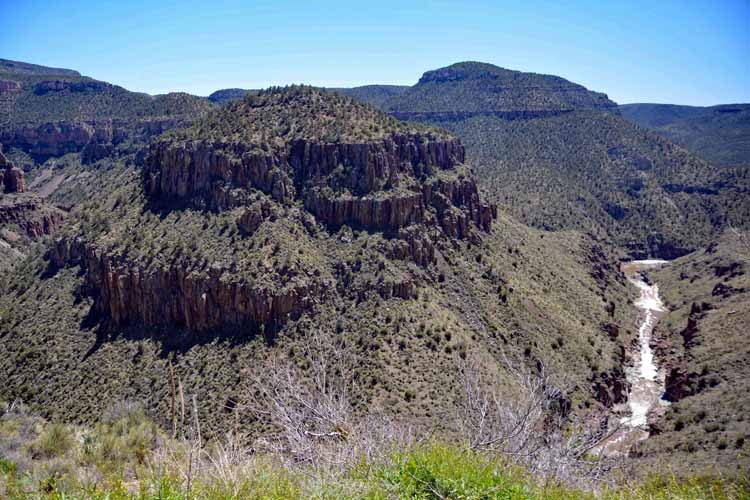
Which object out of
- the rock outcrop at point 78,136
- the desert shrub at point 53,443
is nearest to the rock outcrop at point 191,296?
the desert shrub at point 53,443

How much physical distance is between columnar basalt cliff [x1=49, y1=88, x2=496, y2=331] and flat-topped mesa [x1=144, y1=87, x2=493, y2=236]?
4.9 inches

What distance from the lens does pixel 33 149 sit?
130 m

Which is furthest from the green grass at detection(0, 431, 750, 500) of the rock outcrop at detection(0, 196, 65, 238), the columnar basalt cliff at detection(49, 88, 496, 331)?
the rock outcrop at detection(0, 196, 65, 238)

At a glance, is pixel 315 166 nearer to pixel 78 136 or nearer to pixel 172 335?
pixel 172 335

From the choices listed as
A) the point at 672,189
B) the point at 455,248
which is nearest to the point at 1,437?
the point at 455,248

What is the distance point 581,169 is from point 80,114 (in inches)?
5165

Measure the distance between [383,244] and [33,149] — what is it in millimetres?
127242

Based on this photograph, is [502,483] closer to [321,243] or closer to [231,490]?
[231,490]

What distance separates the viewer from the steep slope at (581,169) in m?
98.3

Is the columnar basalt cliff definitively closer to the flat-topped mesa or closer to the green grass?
the flat-topped mesa

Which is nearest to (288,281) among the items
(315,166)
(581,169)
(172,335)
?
(172,335)

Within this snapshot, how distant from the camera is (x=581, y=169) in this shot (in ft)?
370

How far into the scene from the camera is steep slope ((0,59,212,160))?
120 meters

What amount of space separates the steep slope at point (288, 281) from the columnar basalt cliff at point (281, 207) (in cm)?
18
